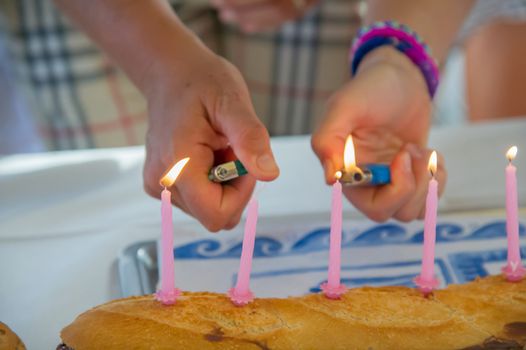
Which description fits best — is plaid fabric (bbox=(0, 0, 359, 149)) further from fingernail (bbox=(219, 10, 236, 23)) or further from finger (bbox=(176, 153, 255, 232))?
finger (bbox=(176, 153, 255, 232))

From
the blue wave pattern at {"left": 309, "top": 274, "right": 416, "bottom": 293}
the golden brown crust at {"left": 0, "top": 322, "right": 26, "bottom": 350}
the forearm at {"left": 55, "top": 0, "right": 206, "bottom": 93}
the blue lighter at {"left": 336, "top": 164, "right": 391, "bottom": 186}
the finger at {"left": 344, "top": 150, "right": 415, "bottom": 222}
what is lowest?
the blue wave pattern at {"left": 309, "top": 274, "right": 416, "bottom": 293}

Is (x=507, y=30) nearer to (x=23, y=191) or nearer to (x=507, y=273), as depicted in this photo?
(x=507, y=273)

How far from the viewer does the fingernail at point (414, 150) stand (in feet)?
3.03

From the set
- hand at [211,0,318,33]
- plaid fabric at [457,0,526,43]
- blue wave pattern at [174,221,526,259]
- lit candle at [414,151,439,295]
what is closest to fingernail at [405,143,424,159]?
blue wave pattern at [174,221,526,259]

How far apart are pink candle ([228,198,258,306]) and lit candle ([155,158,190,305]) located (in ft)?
0.19

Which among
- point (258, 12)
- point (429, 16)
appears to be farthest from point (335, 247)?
point (258, 12)

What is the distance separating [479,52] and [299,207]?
742 mm

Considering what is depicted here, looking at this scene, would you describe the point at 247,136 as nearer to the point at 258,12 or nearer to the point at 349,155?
the point at 349,155

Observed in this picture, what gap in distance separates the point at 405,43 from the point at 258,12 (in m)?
0.65

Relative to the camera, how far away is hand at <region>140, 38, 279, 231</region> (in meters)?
0.76

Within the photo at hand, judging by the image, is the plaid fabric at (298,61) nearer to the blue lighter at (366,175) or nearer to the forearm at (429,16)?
the forearm at (429,16)

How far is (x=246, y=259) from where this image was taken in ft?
2.04

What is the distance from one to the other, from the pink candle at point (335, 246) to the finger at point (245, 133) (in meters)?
0.10

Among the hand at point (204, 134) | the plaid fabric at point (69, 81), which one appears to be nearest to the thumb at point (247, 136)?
the hand at point (204, 134)
